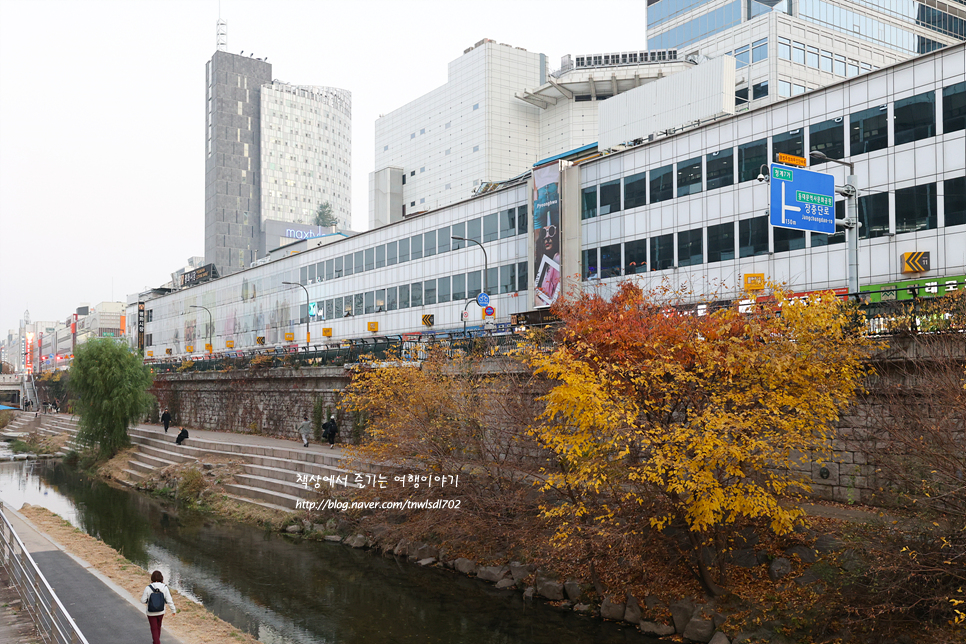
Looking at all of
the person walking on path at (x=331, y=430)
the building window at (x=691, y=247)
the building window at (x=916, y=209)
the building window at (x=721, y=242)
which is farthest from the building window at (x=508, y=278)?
the building window at (x=916, y=209)

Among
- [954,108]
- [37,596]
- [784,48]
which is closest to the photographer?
[37,596]

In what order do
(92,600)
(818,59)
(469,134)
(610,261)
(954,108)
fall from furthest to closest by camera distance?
(469,134) → (818,59) → (610,261) → (954,108) → (92,600)

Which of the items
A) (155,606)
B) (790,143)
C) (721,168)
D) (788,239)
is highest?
(790,143)

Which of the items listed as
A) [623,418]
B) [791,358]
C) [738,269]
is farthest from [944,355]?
[738,269]

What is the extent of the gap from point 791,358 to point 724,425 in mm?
2037

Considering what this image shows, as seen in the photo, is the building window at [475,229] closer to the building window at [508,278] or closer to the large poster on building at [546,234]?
the building window at [508,278]

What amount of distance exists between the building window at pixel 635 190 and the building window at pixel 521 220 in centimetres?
845

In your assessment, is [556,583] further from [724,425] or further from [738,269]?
[738,269]

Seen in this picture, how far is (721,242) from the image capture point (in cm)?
3825

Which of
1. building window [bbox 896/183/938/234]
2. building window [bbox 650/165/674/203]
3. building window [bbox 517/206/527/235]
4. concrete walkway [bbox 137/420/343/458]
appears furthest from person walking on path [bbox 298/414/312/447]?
building window [bbox 896/183/938/234]

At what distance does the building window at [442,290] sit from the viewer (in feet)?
186

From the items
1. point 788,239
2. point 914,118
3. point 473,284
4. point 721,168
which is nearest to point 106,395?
point 473,284

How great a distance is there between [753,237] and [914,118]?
8.35 meters

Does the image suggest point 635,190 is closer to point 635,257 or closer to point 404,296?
point 635,257
